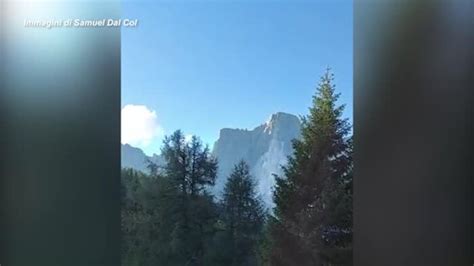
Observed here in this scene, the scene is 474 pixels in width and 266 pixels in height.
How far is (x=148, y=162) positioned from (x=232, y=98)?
0.65 meters

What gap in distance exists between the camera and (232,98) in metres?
2.76

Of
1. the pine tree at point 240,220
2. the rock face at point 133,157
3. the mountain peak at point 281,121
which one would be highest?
the mountain peak at point 281,121

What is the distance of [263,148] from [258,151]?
0.04 m

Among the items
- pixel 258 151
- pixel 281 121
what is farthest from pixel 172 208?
pixel 281 121

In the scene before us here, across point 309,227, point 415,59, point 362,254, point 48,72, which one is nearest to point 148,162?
point 48,72

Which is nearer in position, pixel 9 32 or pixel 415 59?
pixel 415 59

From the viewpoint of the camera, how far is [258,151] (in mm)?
2689

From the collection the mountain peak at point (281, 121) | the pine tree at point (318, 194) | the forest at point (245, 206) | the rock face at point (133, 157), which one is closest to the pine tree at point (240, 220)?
the forest at point (245, 206)

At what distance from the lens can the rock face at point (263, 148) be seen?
2.67 metres

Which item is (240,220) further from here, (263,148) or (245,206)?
(263,148)

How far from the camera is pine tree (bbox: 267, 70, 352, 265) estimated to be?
103 inches

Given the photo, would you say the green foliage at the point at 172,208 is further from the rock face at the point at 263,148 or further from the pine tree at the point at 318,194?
the pine tree at the point at 318,194

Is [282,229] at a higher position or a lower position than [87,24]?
lower

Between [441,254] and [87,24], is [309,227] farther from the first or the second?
[87,24]
